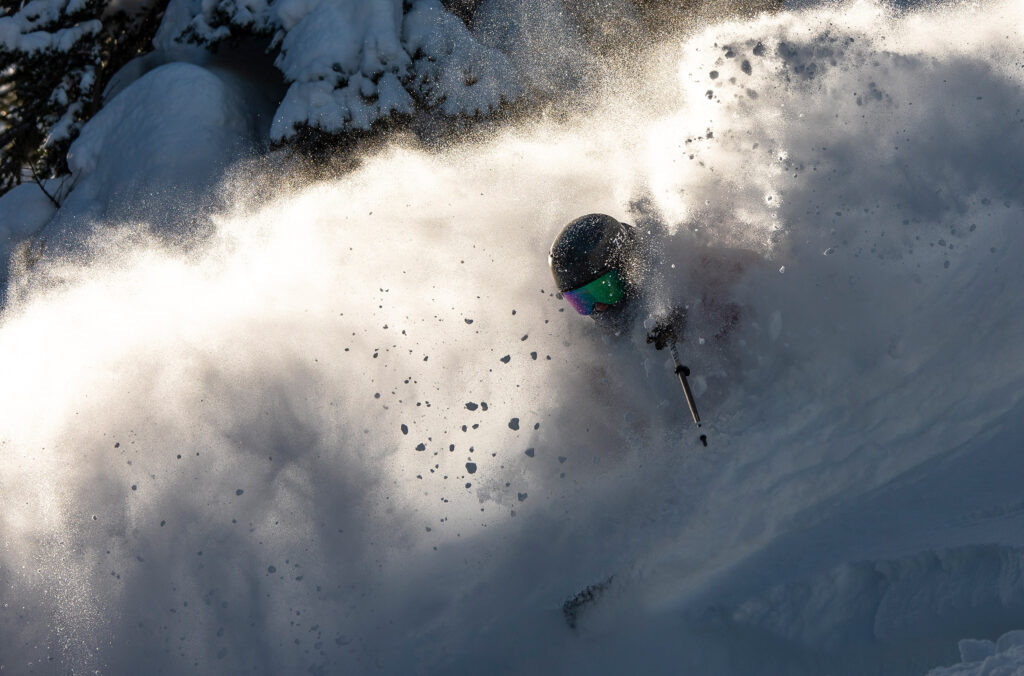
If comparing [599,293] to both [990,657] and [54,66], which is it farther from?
[54,66]

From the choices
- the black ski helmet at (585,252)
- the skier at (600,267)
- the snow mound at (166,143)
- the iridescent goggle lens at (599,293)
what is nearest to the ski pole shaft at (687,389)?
the skier at (600,267)

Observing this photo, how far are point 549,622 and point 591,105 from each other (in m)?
4.83

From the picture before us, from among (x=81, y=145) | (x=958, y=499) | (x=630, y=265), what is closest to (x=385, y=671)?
(x=630, y=265)

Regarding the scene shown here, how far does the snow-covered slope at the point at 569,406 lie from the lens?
4168 mm

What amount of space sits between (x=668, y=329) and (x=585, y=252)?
1.16 m

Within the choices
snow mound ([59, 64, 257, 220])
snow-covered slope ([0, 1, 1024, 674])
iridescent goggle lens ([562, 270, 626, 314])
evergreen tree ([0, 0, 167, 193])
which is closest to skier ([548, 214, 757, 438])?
iridescent goggle lens ([562, 270, 626, 314])

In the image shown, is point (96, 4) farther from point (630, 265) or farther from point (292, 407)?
point (630, 265)

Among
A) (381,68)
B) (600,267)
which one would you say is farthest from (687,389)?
(381,68)

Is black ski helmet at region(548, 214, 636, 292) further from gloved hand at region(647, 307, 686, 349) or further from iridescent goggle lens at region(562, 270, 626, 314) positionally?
gloved hand at region(647, 307, 686, 349)

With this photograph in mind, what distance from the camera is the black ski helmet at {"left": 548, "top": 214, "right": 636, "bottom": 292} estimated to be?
13.8ft

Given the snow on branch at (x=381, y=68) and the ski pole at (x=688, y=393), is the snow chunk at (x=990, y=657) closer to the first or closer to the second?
the ski pole at (x=688, y=393)

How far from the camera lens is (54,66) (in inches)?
270

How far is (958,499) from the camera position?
4000mm

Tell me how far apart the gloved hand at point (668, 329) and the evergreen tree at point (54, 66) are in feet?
22.7
